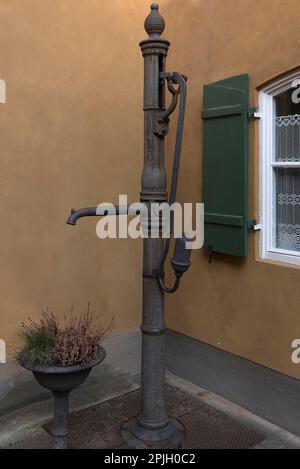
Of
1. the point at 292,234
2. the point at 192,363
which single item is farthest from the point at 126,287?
the point at 292,234

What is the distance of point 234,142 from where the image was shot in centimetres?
385

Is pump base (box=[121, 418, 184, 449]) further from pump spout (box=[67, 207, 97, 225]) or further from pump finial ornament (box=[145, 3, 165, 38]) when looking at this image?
pump finial ornament (box=[145, 3, 165, 38])

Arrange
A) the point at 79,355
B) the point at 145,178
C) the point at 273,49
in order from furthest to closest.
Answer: the point at 273,49 → the point at 145,178 → the point at 79,355

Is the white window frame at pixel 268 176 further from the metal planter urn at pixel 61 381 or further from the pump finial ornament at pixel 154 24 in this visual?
the metal planter urn at pixel 61 381

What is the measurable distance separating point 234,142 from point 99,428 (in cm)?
227

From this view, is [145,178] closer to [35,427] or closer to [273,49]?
[273,49]

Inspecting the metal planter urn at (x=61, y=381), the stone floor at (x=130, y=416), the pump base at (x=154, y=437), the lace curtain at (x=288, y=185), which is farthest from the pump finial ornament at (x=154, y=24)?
the stone floor at (x=130, y=416)

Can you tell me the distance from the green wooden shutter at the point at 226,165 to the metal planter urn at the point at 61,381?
1.35 meters

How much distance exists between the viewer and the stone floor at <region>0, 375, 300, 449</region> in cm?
354

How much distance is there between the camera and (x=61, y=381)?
3037mm

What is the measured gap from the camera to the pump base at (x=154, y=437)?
338 centimetres

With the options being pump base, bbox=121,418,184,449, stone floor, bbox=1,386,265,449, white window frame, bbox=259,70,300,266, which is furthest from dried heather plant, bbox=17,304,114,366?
white window frame, bbox=259,70,300,266

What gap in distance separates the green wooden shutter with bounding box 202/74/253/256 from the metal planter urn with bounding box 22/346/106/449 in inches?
53.2

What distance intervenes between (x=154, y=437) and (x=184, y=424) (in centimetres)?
42
